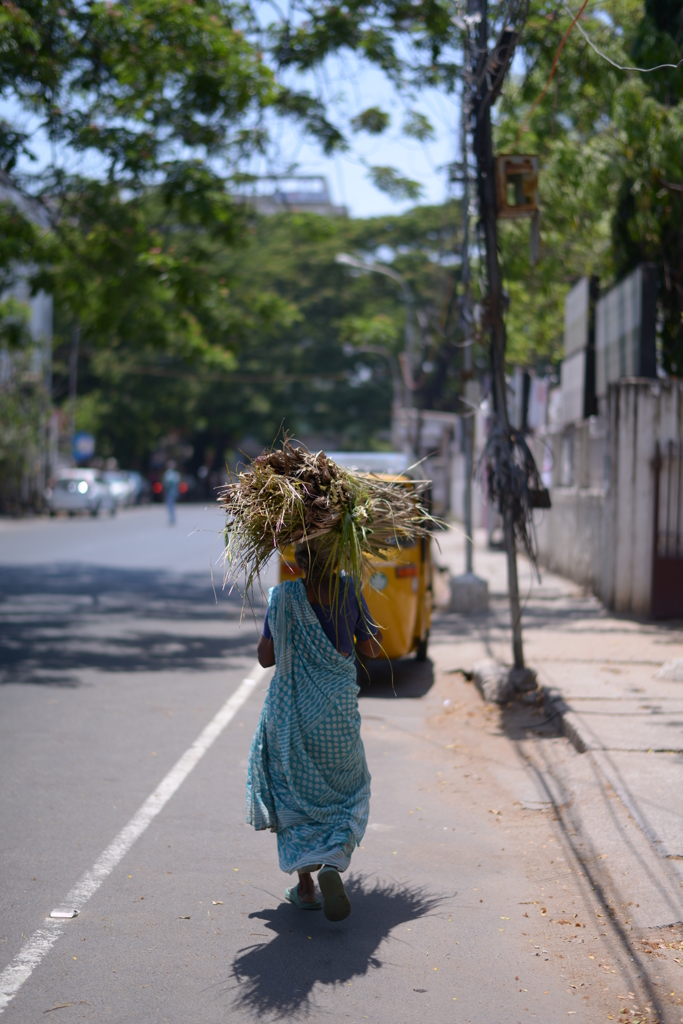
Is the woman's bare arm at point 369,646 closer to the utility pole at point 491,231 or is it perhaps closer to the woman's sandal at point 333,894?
the woman's sandal at point 333,894

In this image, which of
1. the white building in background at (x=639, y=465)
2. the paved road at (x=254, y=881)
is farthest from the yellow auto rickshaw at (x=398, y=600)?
the white building in background at (x=639, y=465)

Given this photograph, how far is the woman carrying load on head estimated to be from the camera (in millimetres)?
4191

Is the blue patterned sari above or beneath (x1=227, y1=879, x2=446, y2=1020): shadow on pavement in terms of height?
above

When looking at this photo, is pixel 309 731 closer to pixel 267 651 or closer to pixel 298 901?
pixel 267 651

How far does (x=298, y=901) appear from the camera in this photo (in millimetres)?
4324

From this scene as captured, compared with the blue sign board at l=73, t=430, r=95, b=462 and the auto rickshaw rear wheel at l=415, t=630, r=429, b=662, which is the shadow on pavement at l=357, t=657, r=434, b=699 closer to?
the auto rickshaw rear wheel at l=415, t=630, r=429, b=662

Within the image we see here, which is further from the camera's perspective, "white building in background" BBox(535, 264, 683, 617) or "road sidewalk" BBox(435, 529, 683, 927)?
"white building in background" BBox(535, 264, 683, 617)

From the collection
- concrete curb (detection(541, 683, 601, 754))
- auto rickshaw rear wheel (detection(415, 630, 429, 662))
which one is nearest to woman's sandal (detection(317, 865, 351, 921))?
concrete curb (detection(541, 683, 601, 754))

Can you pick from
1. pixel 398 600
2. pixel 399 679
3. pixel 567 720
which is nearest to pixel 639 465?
pixel 399 679

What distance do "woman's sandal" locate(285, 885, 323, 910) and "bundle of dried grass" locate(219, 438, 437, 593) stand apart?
1293 millimetres

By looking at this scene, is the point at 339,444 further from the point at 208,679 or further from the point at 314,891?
the point at 314,891

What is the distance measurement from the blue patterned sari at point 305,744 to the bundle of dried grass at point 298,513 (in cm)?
20

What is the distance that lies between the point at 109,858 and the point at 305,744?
1284mm

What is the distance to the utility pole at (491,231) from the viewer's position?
8.17m
